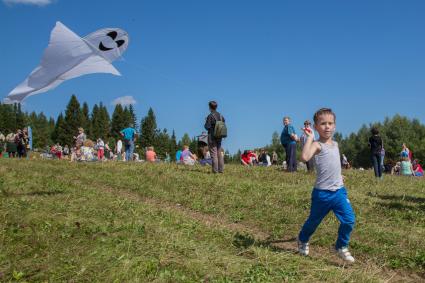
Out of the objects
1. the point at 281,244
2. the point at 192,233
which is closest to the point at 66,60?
the point at 192,233

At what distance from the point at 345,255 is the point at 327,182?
118 centimetres

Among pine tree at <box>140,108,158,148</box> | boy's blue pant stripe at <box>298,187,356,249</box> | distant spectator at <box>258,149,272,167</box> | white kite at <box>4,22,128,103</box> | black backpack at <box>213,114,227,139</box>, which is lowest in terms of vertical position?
boy's blue pant stripe at <box>298,187,356,249</box>

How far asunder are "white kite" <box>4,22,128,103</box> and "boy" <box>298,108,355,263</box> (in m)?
6.03

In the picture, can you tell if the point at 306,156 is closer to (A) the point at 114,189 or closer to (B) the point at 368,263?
(B) the point at 368,263

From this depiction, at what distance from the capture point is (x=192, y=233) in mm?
7715

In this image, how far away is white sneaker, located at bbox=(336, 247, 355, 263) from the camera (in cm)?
648

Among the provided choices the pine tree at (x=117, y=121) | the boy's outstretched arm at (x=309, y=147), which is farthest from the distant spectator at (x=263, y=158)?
the pine tree at (x=117, y=121)

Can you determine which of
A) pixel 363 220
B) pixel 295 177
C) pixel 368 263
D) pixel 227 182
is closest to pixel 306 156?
pixel 368 263

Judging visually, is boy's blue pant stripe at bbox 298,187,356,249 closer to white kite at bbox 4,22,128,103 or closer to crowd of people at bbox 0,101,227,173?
white kite at bbox 4,22,128,103

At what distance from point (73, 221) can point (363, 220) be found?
6.02 m

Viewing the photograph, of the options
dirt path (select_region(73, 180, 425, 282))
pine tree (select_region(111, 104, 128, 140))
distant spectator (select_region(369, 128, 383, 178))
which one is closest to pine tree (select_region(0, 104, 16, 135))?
pine tree (select_region(111, 104, 128, 140))

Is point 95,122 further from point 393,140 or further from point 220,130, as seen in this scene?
point 220,130

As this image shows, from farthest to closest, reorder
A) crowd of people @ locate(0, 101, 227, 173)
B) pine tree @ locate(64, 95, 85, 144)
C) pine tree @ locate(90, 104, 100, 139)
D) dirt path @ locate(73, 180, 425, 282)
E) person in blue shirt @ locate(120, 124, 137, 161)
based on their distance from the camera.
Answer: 1. pine tree @ locate(90, 104, 100, 139)
2. pine tree @ locate(64, 95, 85, 144)
3. person in blue shirt @ locate(120, 124, 137, 161)
4. crowd of people @ locate(0, 101, 227, 173)
5. dirt path @ locate(73, 180, 425, 282)

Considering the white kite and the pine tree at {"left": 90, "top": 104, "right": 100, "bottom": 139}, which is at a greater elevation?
the pine tree at {"left": 90, "top": 104, "right": 100, "bottom": 139}
